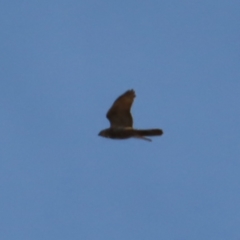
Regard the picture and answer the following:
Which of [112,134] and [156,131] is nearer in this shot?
[156,131]

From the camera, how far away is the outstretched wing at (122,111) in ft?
66.2

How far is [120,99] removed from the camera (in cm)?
2027

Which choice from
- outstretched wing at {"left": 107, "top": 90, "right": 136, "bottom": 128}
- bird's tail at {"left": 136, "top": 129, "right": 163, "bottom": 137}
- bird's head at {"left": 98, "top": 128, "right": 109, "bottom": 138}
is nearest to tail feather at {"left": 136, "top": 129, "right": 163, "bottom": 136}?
bird's tail at {"left": 136, "top": 129, "right": 163, "bottom": 137}

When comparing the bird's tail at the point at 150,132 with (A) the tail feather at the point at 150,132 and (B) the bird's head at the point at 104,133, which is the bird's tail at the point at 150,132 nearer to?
(A) the tail feather at the point at 150,132

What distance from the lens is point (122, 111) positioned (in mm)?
20438

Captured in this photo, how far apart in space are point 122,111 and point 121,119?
1.02 ft

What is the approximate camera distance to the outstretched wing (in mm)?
20188

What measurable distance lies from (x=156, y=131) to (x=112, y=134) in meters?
1.95

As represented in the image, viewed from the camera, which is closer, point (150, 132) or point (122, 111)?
point (150, 132)

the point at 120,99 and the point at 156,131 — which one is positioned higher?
the point at 120,99

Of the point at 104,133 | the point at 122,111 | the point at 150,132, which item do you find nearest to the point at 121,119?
the point at 122,111

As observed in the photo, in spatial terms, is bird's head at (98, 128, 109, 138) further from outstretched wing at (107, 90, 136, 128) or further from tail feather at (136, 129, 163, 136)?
tail feather at (136, 129, 163, 136)

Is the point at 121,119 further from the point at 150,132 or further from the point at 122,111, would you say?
the point at 150,132

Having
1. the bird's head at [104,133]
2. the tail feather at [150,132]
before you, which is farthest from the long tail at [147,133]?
the bird's head at [104,133]
